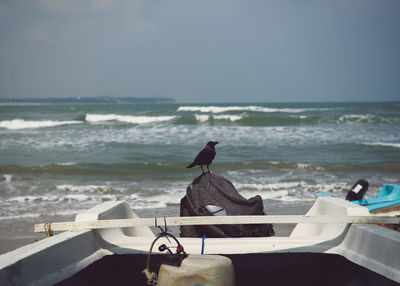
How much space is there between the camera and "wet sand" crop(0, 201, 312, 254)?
5.24 m

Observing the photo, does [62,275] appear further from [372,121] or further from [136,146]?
[372,121]

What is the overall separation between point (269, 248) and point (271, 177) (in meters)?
7.66

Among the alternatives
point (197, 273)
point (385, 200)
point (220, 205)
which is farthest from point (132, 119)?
point (197, 273)

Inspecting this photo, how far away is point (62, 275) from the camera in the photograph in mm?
2295

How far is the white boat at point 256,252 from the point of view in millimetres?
2369

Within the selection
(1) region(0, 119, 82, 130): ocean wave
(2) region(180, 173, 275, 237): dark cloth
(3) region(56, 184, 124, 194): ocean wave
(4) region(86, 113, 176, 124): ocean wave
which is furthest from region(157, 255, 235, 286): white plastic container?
(1) region(0, 119, 82, 130): ocean wave

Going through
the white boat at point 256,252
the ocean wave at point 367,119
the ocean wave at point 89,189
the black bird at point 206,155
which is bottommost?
the ocean wave at point 89,189

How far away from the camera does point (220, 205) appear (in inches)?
121

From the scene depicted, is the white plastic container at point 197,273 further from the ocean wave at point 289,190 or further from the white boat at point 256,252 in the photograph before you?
the ocean wave at point 289,190

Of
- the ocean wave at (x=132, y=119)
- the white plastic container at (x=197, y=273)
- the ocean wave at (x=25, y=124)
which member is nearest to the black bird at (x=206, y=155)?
the white plastic container at (x=197, y=273)

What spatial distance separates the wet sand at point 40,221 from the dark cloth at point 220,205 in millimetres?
1272

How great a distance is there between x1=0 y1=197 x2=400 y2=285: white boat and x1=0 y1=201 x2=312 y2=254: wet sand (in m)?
1.55

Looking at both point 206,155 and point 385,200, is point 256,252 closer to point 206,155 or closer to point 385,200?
point 206,155

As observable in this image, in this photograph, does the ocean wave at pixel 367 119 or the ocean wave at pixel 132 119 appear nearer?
the ocean wave at pixel 367 119
